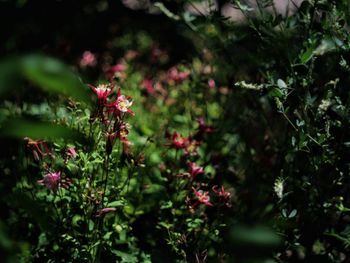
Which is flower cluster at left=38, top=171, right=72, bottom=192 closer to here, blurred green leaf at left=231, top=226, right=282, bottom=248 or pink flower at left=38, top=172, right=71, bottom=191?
pink flower at left=38, top=172, right=71, bottom=191

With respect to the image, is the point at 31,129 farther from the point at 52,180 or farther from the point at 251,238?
the point at 52,180

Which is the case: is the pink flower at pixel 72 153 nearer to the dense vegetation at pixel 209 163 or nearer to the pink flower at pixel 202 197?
the dense vegetation at pixel 209 163

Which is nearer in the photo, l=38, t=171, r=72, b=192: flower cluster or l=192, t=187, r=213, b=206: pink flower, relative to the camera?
l=38, t=171, r=72, b=192: flower cluster

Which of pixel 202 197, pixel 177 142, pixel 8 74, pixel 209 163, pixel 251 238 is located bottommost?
pixel 209 163

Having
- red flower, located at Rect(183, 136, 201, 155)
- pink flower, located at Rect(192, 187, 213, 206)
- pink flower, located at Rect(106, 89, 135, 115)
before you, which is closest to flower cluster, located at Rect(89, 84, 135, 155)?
pink flower, located at Rect(106, 89, 135, 115)

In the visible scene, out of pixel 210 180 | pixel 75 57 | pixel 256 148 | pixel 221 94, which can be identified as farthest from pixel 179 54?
pixel 210 180

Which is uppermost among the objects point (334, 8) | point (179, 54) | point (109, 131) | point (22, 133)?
point (334, 8)

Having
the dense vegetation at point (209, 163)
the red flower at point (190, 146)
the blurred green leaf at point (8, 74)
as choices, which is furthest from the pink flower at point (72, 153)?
the blurred green leaf at point (8, 74)

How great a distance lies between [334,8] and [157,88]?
6.25 ft

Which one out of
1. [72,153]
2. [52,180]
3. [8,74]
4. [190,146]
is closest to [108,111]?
[72,153]

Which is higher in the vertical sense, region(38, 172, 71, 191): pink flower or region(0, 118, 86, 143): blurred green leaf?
region(0, 118, 86, 143): blurred green leaf

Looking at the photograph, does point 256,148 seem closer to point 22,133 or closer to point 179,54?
point 22,133

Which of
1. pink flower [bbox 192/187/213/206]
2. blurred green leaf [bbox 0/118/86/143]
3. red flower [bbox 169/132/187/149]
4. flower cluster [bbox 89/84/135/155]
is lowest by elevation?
pink flower [bbox 192/187/213/206]

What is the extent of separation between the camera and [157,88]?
12.5 feet
